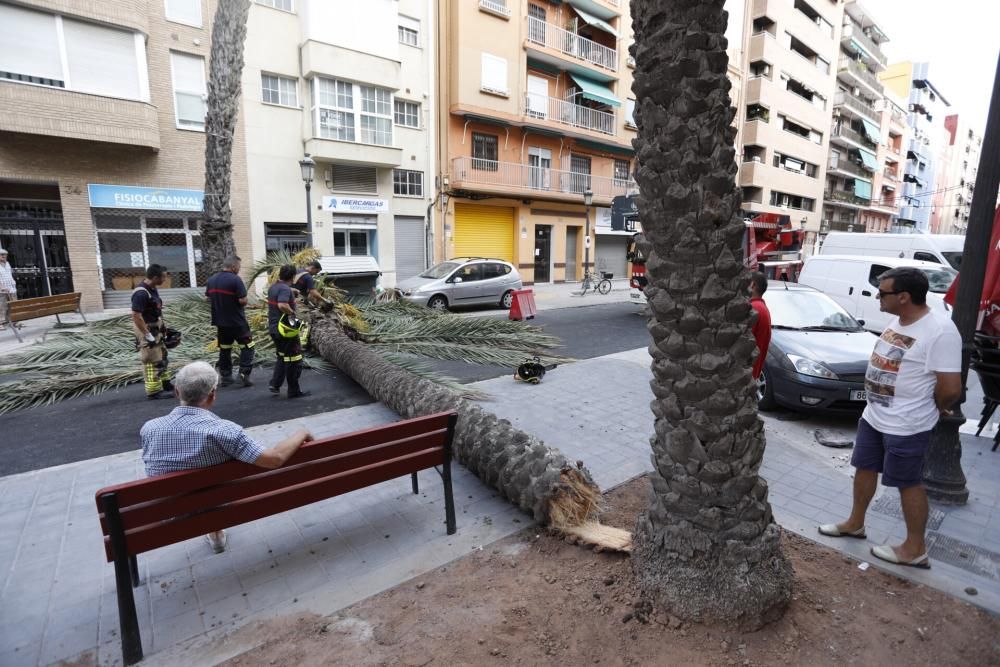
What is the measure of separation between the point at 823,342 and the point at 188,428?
6.36m

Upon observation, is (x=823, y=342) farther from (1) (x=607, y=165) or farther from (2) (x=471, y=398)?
(1) (x=607, y=165)

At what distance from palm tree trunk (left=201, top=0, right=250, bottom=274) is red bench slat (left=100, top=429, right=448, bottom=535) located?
8.98 m

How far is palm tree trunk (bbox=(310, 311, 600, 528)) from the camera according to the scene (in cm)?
341

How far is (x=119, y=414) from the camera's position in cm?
586

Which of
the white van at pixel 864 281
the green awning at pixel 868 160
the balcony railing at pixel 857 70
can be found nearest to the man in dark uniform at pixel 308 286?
the white van at pixel 864 281

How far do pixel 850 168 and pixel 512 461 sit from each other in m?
52.1

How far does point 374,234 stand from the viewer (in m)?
19.0

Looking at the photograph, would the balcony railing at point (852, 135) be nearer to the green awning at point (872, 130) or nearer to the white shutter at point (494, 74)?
the green awning at point (872, 130)

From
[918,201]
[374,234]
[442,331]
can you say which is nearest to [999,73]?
[442,331]

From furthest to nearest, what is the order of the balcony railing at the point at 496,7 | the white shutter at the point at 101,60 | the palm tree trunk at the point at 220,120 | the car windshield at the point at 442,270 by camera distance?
the balcony railing at the point at 496,7
the car windshield at the point at 442,270
the white shutter at the point at 101,60
the palm tree trunk at the point at 220,120

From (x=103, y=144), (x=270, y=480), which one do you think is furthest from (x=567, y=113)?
(x=270, y=480)

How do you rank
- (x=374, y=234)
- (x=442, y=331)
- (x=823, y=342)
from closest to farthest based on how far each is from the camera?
(x=823, y=342) → (x=442, y=331) → (x=374, y=234)

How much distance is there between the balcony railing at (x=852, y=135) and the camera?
137 feet

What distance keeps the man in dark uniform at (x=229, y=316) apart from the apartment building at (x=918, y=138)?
67303 millimetres
